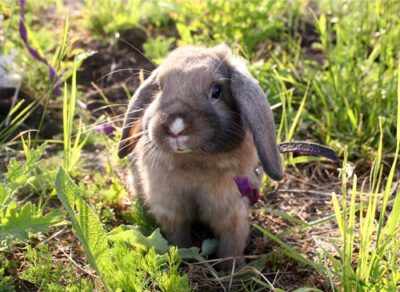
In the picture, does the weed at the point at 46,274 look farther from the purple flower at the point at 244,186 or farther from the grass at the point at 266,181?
the purple flower at the point at 244,186

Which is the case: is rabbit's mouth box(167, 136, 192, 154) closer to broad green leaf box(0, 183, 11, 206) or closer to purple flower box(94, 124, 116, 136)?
broad green leaf box(0, 183, 11, 206)

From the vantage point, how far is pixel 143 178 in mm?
3430

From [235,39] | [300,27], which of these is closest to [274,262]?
[235,39]

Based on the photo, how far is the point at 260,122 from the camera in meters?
2.95

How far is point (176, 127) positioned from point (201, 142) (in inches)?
5.6

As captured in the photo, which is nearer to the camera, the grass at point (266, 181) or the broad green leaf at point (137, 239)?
the grass at point (266, 181)

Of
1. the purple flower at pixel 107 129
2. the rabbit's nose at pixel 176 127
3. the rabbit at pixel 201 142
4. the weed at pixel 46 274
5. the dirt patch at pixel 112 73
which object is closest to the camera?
the weed at pixel 46 274

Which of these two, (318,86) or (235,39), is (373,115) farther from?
(235,39)

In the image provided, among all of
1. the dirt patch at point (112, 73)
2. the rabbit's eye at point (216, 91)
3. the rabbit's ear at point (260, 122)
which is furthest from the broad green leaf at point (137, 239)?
the dirt patch at point (112, 73)

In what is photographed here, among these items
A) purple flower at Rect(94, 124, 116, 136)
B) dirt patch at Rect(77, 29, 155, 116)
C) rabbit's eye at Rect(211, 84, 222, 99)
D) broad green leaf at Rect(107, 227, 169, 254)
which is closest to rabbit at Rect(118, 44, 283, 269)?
rabbit's eye at Rect(211, 84, 222, 99)

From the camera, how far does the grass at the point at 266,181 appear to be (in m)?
2.59

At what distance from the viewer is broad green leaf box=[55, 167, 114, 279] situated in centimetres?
257

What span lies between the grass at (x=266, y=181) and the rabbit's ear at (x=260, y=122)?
0.80 feet

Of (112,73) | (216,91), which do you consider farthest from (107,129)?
(216,91)
